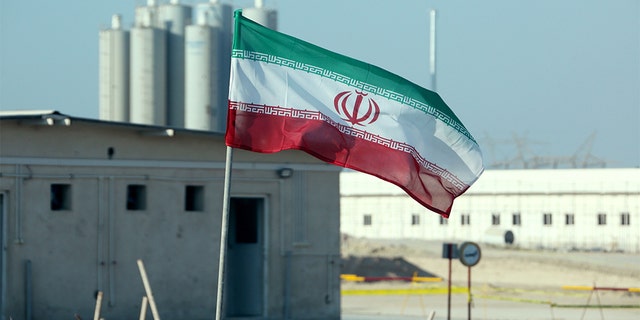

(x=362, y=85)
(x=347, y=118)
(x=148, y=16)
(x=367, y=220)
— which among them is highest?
(x=148, y=16)

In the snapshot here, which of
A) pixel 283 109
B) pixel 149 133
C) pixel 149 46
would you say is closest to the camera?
pixel 283 109

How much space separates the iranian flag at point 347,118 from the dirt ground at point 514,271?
2621 centimetres

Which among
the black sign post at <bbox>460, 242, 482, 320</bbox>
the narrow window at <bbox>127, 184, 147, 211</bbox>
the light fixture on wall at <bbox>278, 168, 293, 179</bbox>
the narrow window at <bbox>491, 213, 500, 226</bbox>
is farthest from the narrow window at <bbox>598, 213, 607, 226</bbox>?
the narrow window at <bbox>127, 184, 147, 211</bbox>

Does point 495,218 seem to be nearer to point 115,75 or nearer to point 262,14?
point 262,14

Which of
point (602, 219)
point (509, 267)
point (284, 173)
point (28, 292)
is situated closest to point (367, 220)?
point (602, 219)

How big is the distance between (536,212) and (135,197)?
142 feet

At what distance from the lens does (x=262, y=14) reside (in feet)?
Answer: 222

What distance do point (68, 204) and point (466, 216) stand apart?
152 feet

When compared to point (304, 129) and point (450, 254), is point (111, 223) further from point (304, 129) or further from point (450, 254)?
point (304, 129)

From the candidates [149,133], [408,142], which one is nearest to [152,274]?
[149,133]

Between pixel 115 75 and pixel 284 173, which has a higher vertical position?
pixel 115 75

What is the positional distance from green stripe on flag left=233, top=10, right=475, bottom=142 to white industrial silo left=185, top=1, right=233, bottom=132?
172 ft

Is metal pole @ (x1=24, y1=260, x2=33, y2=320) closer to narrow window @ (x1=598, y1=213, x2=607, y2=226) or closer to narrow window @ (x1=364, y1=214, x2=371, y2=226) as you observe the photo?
narrow window @ (x1=598, y1=213, x2=607, y2=226)

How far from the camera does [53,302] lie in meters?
21.9
